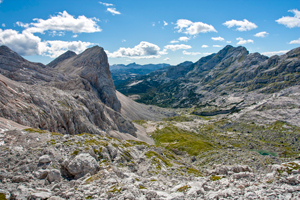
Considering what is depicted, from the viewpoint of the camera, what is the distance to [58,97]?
7712cm

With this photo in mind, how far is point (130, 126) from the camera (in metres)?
134

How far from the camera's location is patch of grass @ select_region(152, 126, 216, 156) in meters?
126

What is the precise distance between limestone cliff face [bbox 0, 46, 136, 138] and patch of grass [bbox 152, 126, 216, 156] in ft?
126

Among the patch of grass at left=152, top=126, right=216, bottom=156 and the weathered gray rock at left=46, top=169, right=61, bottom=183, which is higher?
the weathered gray rock at left=46, top=169, right=61, bottom=183

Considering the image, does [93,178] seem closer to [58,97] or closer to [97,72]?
[58,97]

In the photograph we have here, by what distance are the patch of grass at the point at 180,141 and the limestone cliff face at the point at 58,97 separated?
3834 centimetres

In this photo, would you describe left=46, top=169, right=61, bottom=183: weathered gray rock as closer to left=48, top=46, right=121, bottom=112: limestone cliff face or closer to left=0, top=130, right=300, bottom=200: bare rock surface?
left=0, top=130, right=300, bottom=200: bare rock surface

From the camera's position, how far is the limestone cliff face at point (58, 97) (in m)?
52.6

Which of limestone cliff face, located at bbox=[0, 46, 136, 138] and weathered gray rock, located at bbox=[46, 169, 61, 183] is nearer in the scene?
weathered gray rock, located at bbox=[46, 169, 61, 183]

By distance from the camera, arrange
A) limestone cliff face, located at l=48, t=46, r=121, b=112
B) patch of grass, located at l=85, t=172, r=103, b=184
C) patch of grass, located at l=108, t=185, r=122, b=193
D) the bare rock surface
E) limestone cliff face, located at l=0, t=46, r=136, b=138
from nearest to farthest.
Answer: the bare rock surface → patch of grass, located at l=108, t=185, r=122, b=193 → patch of grass, located at l=85, t=172, r=103, b=184 → limestone cliff face, located at l=0, t=46, r=136, b=138 → limestone cliff face, located at l=48, t=46, r=121, b=112

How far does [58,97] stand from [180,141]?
359 feet

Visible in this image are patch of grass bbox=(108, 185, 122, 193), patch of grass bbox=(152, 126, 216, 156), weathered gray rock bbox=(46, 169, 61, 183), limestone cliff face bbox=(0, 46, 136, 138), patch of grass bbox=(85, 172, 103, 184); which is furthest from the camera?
patch of grass bbox=(152, 126, 216, 156)

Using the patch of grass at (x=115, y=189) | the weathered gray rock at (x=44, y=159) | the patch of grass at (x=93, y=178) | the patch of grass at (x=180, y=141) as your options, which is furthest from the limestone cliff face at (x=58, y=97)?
the patch of grass at (x=115, y=189)

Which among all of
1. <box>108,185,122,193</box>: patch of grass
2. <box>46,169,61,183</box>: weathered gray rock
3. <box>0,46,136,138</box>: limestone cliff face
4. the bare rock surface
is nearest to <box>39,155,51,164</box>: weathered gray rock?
the bare rock surface
